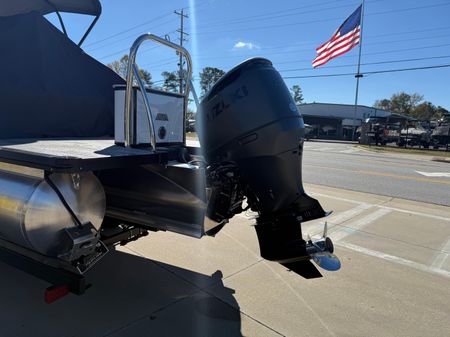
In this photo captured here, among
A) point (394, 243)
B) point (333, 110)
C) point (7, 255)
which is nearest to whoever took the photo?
point (7, 255)

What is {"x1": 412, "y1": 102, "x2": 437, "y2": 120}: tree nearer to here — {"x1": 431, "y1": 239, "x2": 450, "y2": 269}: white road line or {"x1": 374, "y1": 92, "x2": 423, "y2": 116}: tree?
{"x1": 374, "y1": 92, "x2": 423, "y2": 116}: tree

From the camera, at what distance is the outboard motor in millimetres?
2395

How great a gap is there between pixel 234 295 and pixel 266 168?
4.19ft

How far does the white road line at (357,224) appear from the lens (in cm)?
480

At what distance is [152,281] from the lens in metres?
3.27

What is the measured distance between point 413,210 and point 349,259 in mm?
3140

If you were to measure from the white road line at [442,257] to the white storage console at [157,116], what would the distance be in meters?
2.95

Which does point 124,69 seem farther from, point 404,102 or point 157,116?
point 404,102

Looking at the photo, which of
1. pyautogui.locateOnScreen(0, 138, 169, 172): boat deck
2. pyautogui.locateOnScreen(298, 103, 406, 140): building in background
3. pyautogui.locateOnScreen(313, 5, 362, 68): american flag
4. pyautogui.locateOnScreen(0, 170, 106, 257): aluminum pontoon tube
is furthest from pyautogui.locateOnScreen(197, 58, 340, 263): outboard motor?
pyautogui.locateOnScreen(298, 103, 406, 140): building in background

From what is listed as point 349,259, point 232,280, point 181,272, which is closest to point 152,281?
point 181,272

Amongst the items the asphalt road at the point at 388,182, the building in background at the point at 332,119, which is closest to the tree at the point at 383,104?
the building in background at the point at 332,119

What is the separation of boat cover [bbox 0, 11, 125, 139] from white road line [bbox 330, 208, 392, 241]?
3.10 meters

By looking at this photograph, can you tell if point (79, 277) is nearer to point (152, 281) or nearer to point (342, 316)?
point (152, 281)

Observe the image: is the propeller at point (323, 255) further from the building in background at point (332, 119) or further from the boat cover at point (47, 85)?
the building in background at point (332, 119)
